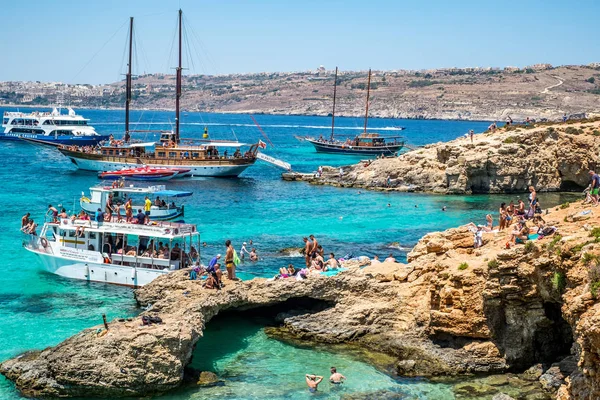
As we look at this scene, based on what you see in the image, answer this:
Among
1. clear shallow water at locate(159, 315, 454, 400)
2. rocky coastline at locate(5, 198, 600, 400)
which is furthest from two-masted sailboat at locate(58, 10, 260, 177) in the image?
clear shallow water at locate(159, 315, 454, 400)

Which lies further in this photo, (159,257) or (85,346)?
(159,257)

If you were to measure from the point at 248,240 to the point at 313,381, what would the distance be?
2129cm

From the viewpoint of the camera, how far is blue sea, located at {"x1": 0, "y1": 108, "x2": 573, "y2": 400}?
2053 cm

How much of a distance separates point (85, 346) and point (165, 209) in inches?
1029

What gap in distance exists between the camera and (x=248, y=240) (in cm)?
4044

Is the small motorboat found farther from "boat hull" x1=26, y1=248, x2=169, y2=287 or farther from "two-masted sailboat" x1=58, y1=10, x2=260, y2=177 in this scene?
"boat hull" x1=26, y1=248, x2=169, y2=287

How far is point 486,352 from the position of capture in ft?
66.8

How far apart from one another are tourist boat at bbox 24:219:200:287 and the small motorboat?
107ft

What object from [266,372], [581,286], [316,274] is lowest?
[266,372]

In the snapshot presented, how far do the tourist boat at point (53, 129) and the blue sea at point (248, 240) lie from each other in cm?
1565

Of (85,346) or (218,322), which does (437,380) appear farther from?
(85,346)

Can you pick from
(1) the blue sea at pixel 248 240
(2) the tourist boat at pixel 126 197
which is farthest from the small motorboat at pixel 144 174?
(2) the tourist boat at pixel 126 197

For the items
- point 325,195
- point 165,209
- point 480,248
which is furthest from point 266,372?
point 325,195

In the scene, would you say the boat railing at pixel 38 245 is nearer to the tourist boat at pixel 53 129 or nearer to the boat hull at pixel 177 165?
the boat hull at pixel 177 165
